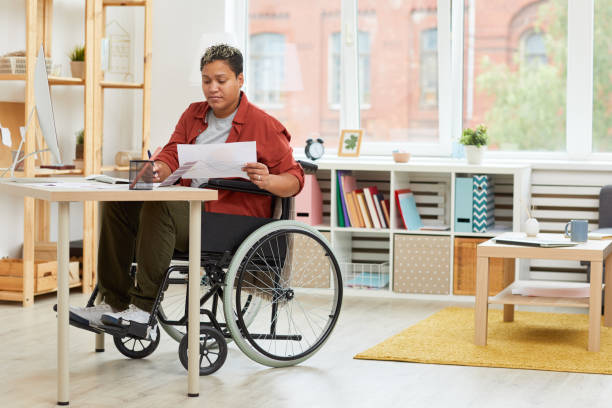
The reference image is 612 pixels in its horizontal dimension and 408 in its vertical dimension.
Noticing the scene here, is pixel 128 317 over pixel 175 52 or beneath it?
beneath

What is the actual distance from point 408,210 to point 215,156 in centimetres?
216

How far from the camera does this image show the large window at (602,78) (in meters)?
4.87

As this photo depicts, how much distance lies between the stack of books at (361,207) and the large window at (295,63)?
64cm

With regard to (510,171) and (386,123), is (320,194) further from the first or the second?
(510,171)

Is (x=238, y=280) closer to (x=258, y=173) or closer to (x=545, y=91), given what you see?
(x=258, y=173)

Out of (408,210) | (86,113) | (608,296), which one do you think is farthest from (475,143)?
(86,113)

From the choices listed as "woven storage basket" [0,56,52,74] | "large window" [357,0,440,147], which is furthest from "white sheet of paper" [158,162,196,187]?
"large window" [357,0,440,147]

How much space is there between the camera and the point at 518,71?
Result: 16.6ft

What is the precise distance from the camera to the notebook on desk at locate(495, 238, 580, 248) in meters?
3.40

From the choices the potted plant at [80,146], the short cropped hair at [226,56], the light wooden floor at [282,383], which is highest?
the short cropped hair at [226,56]

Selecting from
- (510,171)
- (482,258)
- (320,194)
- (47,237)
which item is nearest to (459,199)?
(510,171)

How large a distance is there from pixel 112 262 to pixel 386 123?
2.70 meters

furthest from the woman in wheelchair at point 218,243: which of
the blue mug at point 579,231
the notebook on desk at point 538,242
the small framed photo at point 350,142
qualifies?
the small framed photo at point 350,142

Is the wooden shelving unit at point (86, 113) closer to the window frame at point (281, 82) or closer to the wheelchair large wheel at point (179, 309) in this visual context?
the wheelchair large wheel at point (179, 309)
